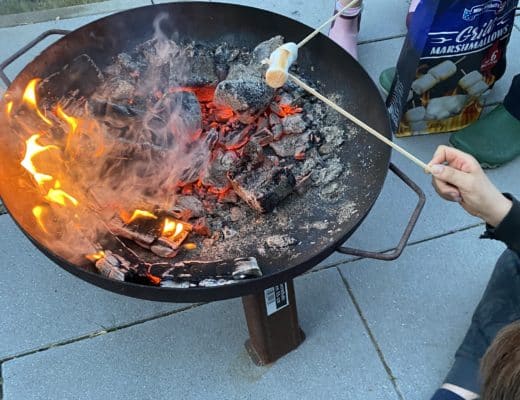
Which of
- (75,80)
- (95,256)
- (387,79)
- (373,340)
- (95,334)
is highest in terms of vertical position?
(75,80)

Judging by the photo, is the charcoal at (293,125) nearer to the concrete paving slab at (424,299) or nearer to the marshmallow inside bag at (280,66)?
the marshmallow inside bag at (280,66)

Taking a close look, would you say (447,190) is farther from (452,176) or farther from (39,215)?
(39,215)

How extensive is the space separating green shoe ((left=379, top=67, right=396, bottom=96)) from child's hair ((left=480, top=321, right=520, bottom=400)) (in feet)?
4.93

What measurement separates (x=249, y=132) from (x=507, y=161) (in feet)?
3.57

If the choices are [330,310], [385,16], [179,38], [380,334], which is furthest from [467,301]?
[385,16]

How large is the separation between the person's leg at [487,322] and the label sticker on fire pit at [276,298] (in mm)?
477

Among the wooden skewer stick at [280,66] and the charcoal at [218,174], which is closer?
the wooden skewer stick at [280,66]

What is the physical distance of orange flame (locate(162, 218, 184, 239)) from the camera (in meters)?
1.26

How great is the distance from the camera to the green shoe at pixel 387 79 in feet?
7.43

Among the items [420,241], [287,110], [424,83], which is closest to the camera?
[287,110]

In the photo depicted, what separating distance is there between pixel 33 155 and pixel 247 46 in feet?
2.36

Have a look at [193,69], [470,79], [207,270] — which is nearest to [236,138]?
[193,69]

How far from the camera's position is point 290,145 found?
57.7 inches

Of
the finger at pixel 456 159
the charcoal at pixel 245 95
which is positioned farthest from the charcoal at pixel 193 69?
the finger at pixel 456 159
